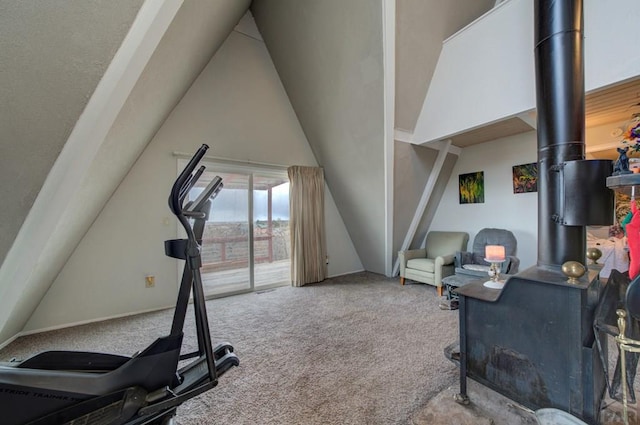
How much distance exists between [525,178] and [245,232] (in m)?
4.12

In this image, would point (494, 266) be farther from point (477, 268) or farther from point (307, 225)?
point (307, 225)

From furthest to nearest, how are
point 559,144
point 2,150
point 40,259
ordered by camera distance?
1. point 40,259
2. point 559,144
3. point 2,150

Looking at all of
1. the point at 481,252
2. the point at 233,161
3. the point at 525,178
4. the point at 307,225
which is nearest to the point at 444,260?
the point at 481,252

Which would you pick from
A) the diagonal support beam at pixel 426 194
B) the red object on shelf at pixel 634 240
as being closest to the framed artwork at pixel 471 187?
the diagonal support beam at pixel 426 194

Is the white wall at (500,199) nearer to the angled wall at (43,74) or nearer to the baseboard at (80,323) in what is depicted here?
the angled wall at (43,74)

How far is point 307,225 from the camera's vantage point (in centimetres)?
420

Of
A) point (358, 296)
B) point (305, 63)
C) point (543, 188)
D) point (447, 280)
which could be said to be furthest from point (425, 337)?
point (305, 63)

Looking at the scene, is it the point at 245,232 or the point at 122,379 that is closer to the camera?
the point at 122,379

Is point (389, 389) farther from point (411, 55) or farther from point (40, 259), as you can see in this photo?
point (411, 55)

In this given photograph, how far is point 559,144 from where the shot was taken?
4.69ft

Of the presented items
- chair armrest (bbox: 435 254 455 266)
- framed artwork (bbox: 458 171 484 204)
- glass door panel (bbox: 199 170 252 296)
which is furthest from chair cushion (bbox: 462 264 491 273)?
glass door panel (bbox: 199 170 252 296)

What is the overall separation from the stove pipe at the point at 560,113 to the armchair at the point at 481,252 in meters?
1.86

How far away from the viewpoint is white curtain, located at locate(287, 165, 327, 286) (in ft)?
13.4

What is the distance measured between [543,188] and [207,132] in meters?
3.65
